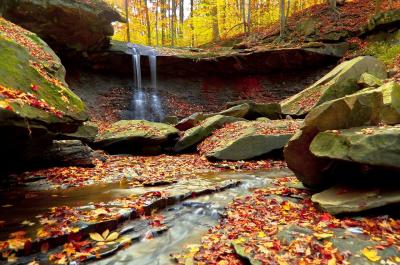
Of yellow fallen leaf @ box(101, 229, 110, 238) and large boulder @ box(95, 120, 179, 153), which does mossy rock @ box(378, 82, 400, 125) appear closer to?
yellow fallen leaf @ box(101, 229, 110, 238)

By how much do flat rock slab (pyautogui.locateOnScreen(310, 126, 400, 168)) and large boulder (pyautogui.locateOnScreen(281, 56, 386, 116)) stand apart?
7400 millimetres

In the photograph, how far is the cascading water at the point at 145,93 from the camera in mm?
Result: 20422

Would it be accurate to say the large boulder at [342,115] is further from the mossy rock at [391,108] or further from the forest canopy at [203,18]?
A: the forest canopy at [203,18]

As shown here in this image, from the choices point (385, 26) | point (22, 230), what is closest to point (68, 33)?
point (22, 230)

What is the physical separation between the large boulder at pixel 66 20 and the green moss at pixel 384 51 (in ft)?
46.0

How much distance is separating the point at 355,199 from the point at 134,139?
9.07 metres

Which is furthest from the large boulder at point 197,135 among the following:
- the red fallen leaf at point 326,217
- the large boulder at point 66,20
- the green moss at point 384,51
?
the large boulder at point 66,20

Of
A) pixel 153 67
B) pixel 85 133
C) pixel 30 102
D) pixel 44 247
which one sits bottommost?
pixel 44 247

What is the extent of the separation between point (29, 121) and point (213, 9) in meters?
25.8

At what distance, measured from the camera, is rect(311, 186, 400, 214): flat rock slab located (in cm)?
460

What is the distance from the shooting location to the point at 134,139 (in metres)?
12.4

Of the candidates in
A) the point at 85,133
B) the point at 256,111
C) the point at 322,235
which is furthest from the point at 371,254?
the point at 256,111

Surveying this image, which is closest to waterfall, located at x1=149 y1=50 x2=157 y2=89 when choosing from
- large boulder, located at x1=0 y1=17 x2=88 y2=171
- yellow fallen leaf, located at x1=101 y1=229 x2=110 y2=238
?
large boulder, located at x1=0 y1=17 x2=88 y2=171

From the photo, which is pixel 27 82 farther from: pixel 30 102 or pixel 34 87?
pixel 30 102
